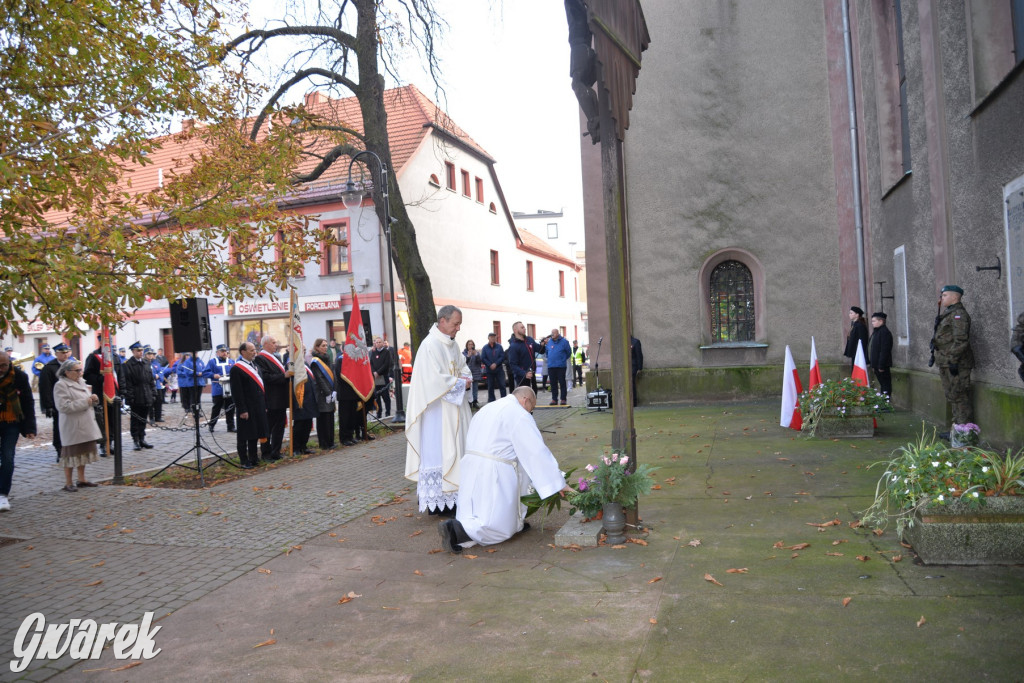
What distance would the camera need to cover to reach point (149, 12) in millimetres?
8992

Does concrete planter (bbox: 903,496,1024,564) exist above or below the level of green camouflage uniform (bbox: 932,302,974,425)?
below

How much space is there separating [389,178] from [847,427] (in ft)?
32.6

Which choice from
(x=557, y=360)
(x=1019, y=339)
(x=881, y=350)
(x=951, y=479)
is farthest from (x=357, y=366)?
(x=951, y=479)

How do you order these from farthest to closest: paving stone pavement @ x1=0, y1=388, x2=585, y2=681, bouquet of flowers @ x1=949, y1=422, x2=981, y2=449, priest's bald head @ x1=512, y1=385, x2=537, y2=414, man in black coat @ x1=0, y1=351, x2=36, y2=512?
1. man in black coat @ x1=0, y1=351, x2=36, y2=512
2. bouquet of flowers @ x1=949, y1=422, x2=981, y2=449
3. priest's bald head @ x1=512, y1=385, x2=537, y2=414
4. paving stone pavement @ x1=0, y1=388, x2=585, y2=681

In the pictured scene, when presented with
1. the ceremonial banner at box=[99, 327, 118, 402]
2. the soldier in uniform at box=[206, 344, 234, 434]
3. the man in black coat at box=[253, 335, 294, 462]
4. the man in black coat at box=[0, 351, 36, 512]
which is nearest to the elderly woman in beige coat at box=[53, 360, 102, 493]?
the man in black coat at box=[0, 351, 36, 512]

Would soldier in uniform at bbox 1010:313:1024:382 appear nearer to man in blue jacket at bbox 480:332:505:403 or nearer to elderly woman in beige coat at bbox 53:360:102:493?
elderly woman in beige coat at bbox 53:360:102:493

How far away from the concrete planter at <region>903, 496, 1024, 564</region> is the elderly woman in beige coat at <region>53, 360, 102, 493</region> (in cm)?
951

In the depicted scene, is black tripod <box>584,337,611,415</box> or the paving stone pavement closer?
the paving stone pavement

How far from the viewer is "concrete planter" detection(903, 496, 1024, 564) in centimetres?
→ 478

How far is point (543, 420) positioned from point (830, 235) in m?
7.40

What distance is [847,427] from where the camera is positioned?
10.4 m

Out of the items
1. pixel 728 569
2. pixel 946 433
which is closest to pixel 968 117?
pixel 946 433

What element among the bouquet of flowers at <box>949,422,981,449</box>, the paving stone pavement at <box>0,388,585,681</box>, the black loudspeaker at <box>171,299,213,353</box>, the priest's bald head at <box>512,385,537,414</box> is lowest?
the paving stone pavement at <box>0,388,585,681</box>

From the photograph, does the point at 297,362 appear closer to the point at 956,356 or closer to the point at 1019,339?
the point at 956,356
